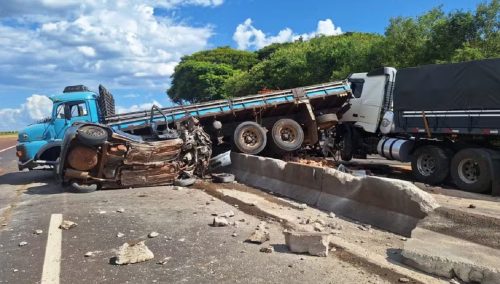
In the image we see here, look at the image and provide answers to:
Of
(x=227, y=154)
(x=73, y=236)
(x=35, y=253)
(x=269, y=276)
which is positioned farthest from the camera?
(x=227, y=154)

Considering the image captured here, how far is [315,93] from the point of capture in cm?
1591

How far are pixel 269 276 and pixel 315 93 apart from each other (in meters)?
11.4

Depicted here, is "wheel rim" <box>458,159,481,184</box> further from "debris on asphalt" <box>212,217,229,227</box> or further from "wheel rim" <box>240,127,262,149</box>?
"debris on asphalt" <box>212,217,229,227</box>

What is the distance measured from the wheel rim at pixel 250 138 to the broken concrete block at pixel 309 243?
9107 mm

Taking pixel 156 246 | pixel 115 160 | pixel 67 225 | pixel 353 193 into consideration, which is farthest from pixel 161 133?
pixel 156 246

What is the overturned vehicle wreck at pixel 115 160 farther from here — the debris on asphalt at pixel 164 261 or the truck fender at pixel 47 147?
the debris on asphalt at pixel 164 261

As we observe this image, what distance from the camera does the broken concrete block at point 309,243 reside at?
19.0ft

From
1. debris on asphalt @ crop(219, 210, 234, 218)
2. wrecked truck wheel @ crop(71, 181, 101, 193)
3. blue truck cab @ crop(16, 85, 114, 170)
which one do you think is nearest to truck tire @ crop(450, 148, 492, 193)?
debris on asphalt @ crop(219, 210, 234, 218)

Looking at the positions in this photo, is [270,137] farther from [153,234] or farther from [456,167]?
[153,234]

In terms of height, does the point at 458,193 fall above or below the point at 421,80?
below

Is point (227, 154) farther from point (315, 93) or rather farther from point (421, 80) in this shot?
point (421, 80)

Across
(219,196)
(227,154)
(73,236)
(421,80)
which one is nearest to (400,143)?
(421,80)

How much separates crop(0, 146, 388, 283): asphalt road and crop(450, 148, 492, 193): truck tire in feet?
19.5

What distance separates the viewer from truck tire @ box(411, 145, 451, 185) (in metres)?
12.4
